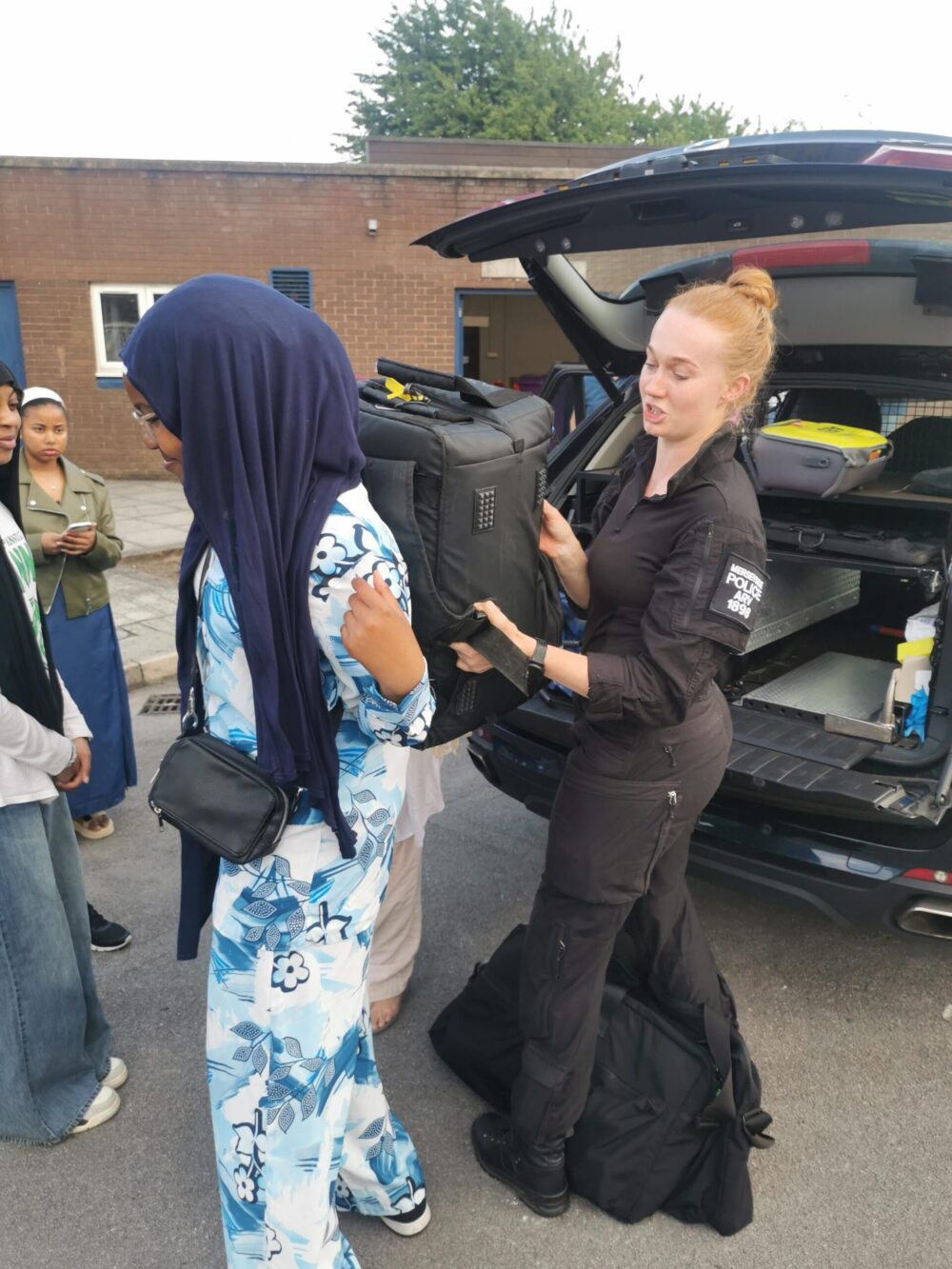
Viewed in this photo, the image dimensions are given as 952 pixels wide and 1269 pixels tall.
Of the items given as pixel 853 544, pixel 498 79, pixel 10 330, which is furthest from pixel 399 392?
pixel 498 79

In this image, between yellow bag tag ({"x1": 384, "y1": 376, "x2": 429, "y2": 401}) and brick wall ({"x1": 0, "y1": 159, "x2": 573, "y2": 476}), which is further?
brick wall ({"x1": 0, "y1": 159, "x2": 573, "y2": 476})

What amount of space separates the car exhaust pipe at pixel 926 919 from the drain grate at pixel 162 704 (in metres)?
4.00

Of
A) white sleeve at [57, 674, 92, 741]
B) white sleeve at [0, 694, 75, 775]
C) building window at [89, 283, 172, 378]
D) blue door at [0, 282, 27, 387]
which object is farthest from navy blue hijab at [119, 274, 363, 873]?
blue door at [0, 282, 27, 387]

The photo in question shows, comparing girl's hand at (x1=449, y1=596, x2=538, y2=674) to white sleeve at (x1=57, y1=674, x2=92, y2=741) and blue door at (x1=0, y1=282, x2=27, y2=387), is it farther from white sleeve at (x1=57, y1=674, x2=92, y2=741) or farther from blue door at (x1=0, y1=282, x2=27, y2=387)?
blue door at (x1=0, y1=282, x2=27, y2=387)

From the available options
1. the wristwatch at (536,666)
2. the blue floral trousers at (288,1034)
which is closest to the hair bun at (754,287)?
the wristwatch at (536,666)

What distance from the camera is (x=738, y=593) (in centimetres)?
184

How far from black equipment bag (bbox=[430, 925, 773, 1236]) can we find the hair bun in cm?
160

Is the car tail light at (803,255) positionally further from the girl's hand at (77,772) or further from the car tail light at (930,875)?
the girl's hand at (77,772)

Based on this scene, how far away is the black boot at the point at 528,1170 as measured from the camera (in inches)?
85.4

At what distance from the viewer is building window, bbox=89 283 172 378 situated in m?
12.5

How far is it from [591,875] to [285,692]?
88 centimetres

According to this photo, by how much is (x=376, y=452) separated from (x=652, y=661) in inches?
26.6

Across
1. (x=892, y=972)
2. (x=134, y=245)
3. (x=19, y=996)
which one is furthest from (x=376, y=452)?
(x=134, y=245)

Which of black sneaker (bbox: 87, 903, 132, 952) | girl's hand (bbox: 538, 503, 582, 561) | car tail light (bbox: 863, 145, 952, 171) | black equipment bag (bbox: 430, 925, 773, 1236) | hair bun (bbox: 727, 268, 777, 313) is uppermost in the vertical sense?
car tail light (bbox: 863, 145, 952, 171)
